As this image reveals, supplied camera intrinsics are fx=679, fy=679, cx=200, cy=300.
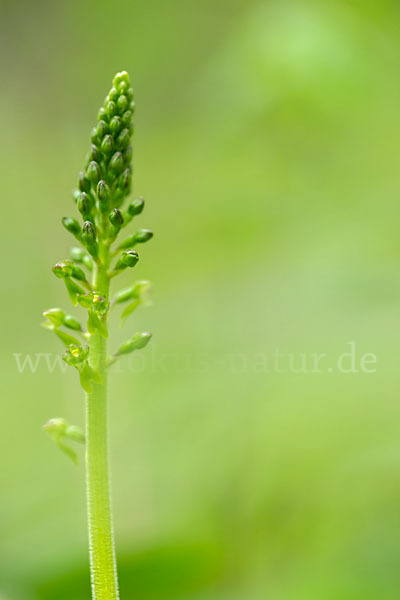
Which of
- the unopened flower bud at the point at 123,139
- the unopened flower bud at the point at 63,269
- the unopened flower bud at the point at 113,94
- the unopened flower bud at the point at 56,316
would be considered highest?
the unopened flower bud at the point at 113,94

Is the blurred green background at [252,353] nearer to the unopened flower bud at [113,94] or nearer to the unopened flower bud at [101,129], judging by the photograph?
the unopened flower bud at [101,129]

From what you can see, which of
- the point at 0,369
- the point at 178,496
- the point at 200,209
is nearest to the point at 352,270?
Result: the point at 178,496

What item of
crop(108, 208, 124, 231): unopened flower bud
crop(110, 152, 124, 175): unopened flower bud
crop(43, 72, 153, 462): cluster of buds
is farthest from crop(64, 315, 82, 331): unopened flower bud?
crop(110, 152, 124, 175): unopened flower bud

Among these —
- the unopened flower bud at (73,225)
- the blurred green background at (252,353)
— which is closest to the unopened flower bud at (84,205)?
the unopened flower bud at (73,225)

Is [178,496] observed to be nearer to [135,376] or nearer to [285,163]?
[135,376]

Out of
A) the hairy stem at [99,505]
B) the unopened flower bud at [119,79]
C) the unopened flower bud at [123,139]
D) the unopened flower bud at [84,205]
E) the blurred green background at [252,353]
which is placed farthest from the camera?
the blurred green background at [252,353]

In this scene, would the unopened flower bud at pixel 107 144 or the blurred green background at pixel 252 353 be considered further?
the blurred green background at pixel 252 353

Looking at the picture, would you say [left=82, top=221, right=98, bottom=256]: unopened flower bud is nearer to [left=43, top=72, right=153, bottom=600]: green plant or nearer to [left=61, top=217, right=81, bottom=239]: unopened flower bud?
[left=43, top=72, right=153, bottom=600]: green plant
